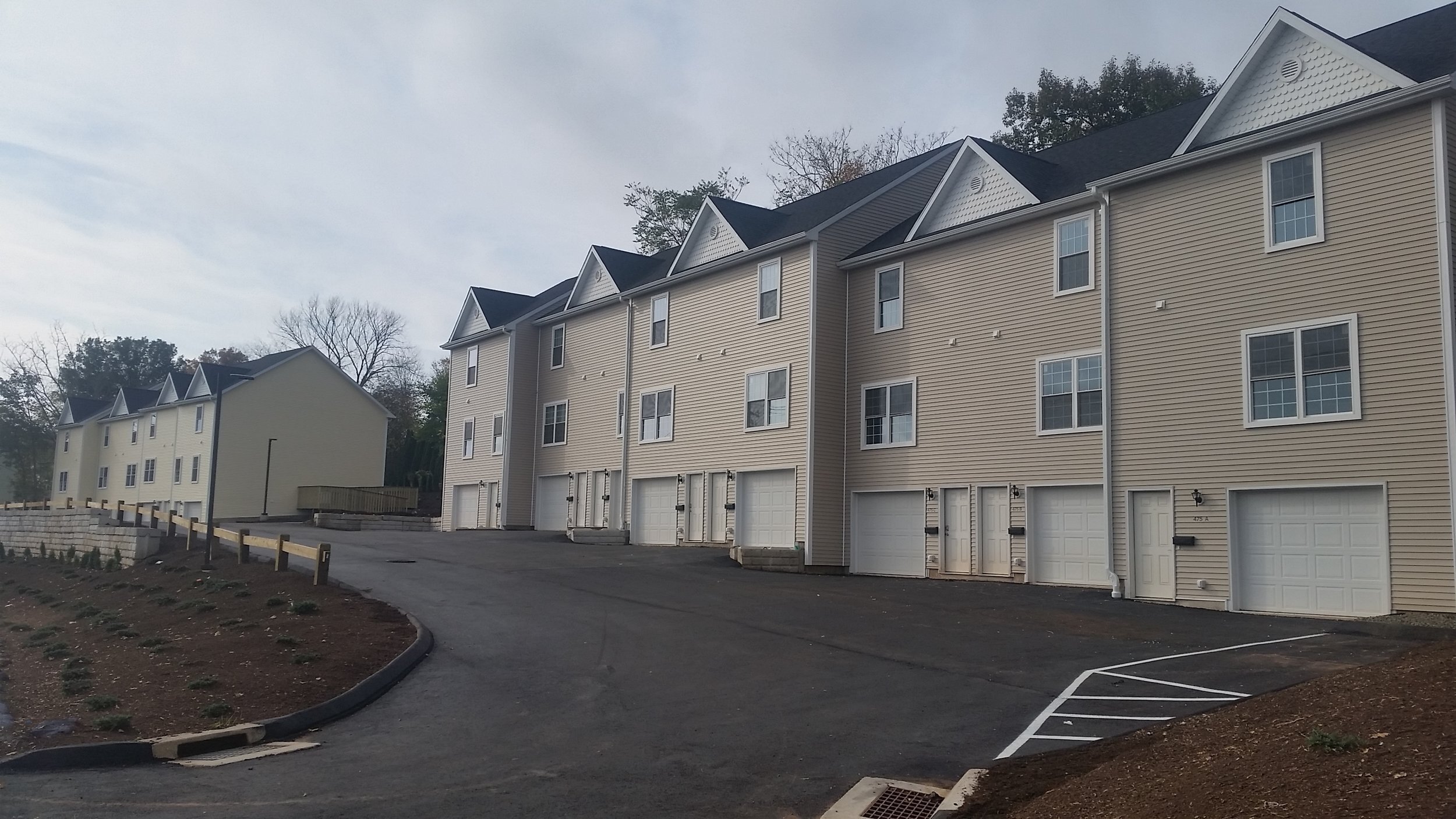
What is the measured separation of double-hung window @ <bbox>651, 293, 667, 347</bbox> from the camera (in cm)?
2997

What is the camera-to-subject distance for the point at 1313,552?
15.9 m

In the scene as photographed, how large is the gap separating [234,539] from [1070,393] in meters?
17.5

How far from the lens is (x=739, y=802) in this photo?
24.1ft

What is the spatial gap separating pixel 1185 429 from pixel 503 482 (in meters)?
23.2

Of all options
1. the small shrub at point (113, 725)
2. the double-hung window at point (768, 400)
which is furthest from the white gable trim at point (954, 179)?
the small shrub at point (113, 725)

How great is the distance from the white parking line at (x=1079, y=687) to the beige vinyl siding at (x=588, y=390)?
65.9 ft

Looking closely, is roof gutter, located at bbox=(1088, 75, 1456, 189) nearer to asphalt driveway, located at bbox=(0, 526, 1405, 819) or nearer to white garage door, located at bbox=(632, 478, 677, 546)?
asphalt driveway, located at bbox=(0, 526, 1405, 819)

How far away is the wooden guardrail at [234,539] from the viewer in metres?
18.2

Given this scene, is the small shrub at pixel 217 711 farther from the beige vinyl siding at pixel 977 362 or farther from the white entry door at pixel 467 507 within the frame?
the white entry door at pixel 467 507

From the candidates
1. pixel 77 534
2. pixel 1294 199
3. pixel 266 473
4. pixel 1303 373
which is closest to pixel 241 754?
pixel 1303 373

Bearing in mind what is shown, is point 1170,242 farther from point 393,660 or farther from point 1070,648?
point 393,660

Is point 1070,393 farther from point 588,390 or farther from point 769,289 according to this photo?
point 588,390

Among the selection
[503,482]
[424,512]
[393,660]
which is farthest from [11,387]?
[393,660]

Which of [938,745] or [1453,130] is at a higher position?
[1453,130]
